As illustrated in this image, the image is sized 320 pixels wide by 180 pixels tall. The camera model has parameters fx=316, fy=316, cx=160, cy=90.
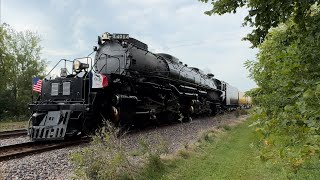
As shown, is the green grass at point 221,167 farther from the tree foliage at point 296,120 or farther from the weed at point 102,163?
the tree foliage at point 296,120

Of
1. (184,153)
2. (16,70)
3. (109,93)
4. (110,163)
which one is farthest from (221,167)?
(16,70)

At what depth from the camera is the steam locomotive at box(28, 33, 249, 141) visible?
11.1 m

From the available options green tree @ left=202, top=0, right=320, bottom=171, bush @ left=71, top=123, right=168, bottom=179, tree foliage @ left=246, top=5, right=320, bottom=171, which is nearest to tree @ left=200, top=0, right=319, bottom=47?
green tree @ left=202, top=0, right=320, bottom=171

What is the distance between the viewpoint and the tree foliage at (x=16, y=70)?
3262cm

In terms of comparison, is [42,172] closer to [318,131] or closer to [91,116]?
[91,116]

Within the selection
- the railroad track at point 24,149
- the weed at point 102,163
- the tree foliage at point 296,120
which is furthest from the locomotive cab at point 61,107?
the tree foliage at point 296,120

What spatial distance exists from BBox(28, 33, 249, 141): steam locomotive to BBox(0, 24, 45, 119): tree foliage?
20.7 metres

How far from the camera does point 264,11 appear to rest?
5496 millimetres

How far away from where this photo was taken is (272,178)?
703 cm

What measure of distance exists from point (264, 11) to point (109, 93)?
8074 mm

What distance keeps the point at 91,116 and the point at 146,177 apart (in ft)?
17.1

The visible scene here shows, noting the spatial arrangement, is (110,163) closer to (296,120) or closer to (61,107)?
(296,120)

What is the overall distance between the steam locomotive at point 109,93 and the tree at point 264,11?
6442mm

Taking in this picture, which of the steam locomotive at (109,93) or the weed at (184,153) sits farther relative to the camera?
the steam locomotive at (109,93)
